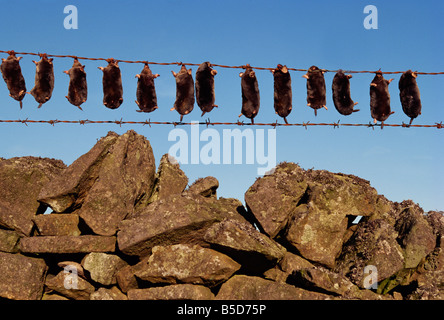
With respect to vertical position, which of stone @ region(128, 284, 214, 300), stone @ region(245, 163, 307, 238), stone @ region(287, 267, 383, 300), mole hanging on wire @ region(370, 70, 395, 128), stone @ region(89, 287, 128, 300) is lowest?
stone @ region(89, 287, 128, 300)

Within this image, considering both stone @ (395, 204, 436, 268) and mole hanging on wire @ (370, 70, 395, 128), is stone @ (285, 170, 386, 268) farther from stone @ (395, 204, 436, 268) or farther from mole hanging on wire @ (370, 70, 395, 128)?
mole hanging on wire @ (370, 70, 395, 128)

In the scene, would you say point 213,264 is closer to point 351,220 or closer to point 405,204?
point 351,220

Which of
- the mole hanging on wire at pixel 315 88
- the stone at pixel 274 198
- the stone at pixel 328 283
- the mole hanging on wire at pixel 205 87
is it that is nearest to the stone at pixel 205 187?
the stone at pixel 274 198

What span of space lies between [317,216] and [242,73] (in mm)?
3768

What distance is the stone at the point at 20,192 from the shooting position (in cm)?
1040


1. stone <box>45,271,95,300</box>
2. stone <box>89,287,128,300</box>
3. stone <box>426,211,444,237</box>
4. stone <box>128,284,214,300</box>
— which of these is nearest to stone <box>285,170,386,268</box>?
stone <box>426,211,444,237</box>

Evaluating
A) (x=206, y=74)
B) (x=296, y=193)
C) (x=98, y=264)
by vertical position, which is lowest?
(x=98, y=264)

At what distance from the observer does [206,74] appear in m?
10.3

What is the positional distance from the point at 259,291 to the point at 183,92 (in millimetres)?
4818

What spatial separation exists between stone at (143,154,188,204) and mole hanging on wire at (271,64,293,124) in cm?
304

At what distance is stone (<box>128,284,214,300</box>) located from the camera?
8.99 m

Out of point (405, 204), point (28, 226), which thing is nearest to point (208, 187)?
point (28, 226)
